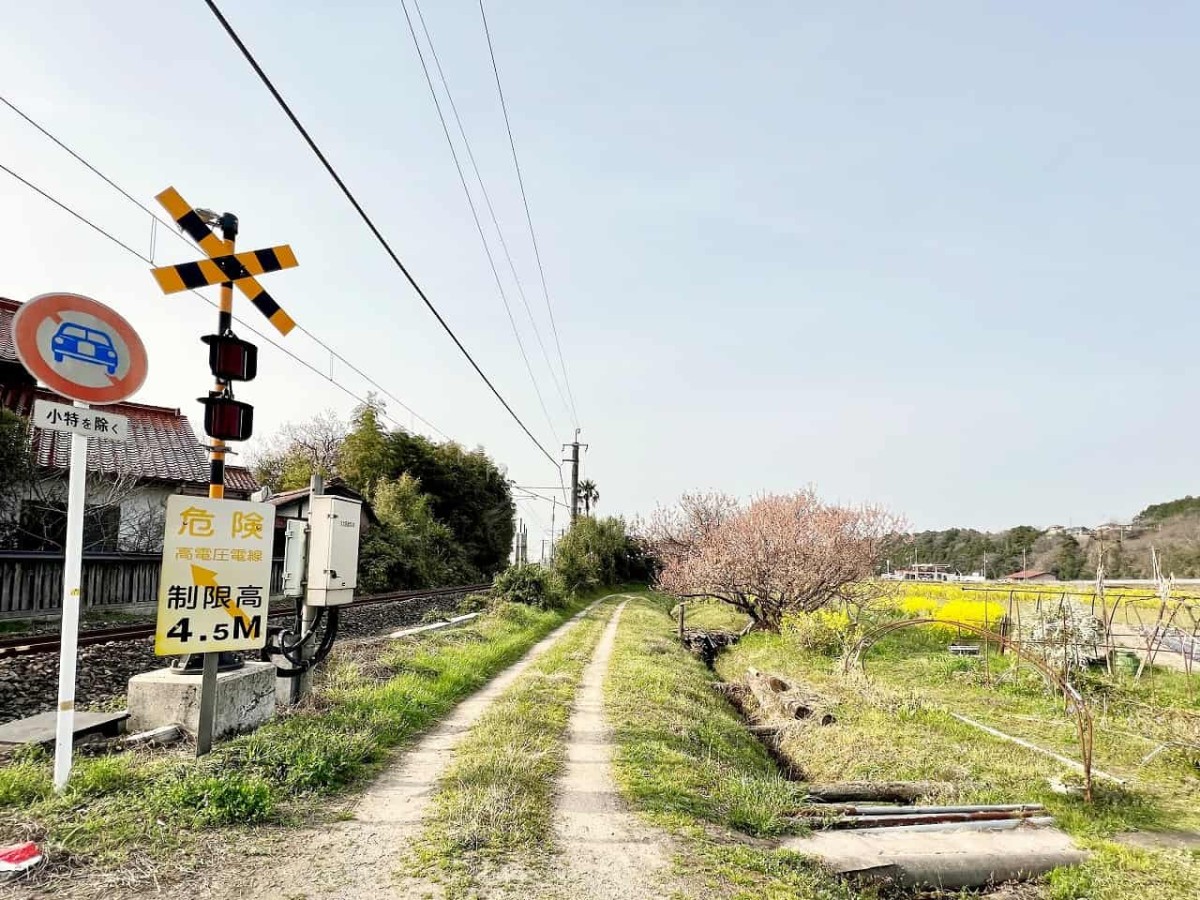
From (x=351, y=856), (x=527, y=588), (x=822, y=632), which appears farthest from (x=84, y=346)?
(x=527, y=588)

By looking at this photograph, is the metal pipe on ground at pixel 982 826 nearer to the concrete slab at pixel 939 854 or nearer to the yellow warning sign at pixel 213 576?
the concrete slab at pixel 939 854

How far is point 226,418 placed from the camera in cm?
495

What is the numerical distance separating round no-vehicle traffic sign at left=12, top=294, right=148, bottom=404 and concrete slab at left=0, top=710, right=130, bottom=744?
2.54 meters

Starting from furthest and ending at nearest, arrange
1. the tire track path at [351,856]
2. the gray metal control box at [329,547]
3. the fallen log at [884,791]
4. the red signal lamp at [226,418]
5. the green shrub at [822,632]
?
the green shrub at [822,632] < the fallen log at [884,791] < the gray metal control box at [329,547] < the red signal lamp at [226,418] < the tire track path at [351,856]

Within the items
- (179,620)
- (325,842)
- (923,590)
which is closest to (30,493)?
(179,620)

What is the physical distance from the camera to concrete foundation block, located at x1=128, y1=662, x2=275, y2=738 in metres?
5.18

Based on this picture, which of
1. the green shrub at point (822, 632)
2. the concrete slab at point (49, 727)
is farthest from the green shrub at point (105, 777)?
the green shrub at point (822, 632)

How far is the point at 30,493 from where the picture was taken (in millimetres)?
15023

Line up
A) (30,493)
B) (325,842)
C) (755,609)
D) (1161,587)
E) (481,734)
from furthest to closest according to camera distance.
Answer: (755,609) → (30,493) → (1161,587) → (481,734) → (325,842)

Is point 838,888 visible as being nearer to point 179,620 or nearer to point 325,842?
point 325,842

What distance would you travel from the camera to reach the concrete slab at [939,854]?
179 inches

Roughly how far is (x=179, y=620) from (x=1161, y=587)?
11.9 meters

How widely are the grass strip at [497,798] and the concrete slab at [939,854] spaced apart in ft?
5.79

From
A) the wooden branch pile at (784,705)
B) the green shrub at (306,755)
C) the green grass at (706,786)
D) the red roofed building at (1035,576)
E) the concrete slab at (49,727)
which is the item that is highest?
the concrete slab at (49,727)
